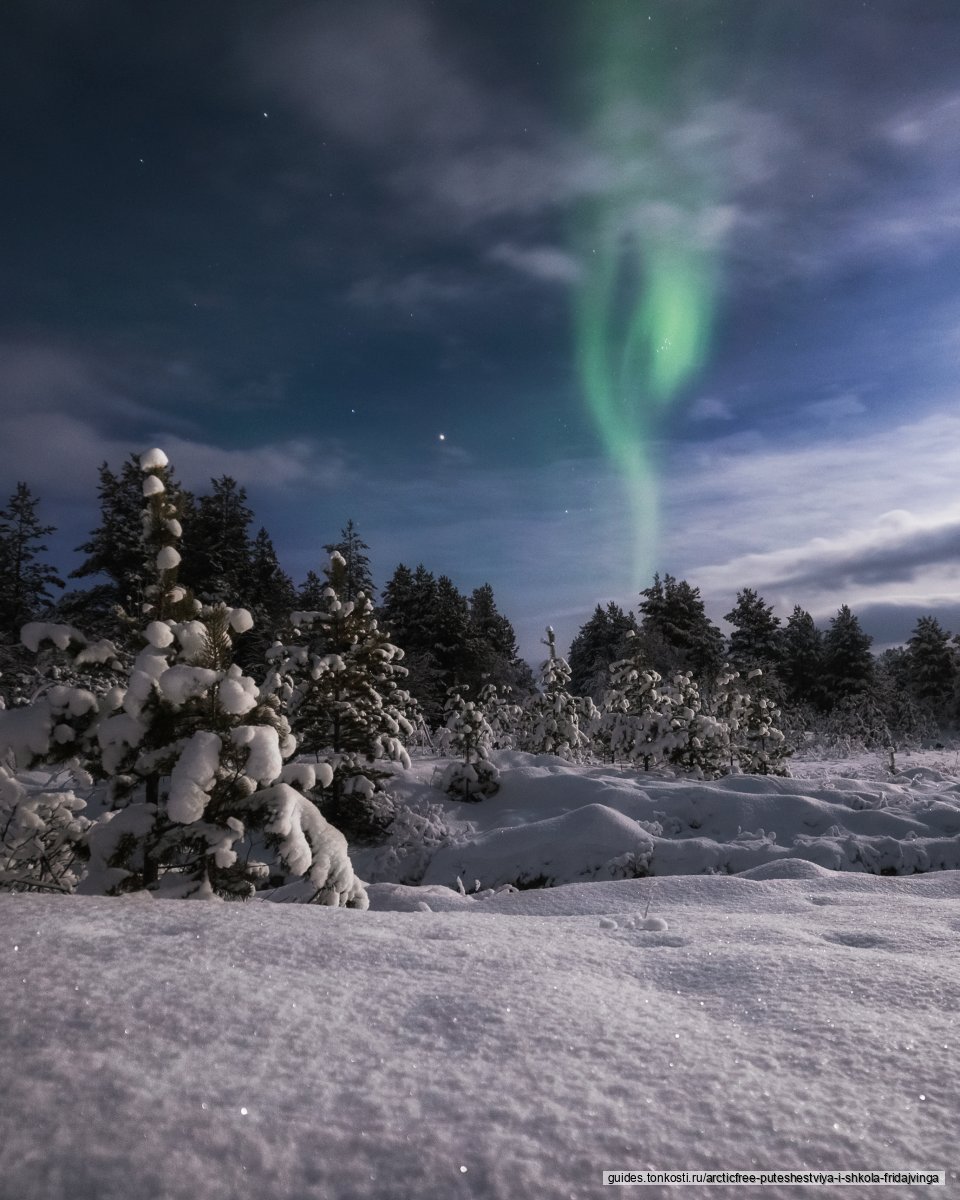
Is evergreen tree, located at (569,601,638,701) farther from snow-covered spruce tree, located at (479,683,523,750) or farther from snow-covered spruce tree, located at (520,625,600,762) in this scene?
snow-covered spruce tree, located at (520,625,600,762)

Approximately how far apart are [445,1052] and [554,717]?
676 inches

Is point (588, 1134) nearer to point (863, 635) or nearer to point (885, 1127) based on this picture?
point (885, 1127)

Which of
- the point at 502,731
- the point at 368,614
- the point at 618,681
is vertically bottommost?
the point at 502,731

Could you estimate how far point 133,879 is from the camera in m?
4.03

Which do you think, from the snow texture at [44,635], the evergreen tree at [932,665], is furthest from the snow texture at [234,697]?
the evergreen tree at [932,665]

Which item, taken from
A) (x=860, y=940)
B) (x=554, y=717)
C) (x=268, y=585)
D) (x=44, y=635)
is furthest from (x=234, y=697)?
(x=268, y=585)

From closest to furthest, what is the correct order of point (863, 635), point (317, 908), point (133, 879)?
point (317, 908), point (133, 879), point (863, 635)

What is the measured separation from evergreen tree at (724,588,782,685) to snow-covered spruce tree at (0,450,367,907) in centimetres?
4045

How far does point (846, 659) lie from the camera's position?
3909cm

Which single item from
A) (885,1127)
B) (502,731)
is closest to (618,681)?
(502,731)

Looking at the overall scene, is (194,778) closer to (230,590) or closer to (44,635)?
(44,635)

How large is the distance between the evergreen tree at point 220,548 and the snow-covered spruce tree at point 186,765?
852 inches

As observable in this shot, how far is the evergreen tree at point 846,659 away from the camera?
38406mm

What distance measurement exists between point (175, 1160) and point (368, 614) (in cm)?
1206
